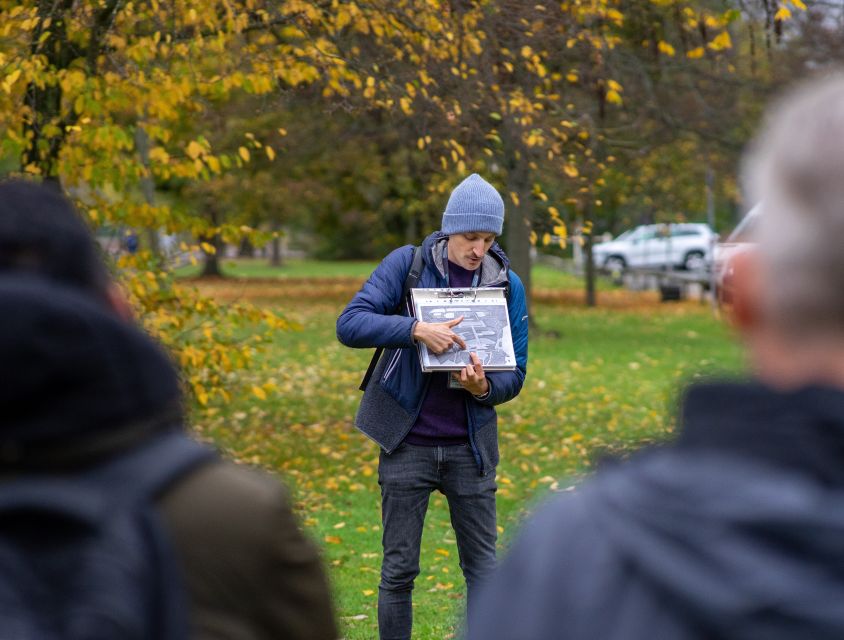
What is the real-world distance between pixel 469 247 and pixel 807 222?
3.49 metres

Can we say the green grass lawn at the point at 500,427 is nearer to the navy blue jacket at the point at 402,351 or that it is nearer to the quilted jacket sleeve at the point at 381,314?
the navy blue jacket at the point at 402,351

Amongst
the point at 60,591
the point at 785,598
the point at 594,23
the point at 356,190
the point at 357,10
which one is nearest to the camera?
the point at 785,598

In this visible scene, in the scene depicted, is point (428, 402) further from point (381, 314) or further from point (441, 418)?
point (381, 314)

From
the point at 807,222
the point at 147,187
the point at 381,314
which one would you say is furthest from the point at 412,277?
the point at 147,187

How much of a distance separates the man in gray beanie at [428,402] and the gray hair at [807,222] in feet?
10.7

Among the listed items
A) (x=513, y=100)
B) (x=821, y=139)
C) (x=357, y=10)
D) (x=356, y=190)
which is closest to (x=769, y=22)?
(x=513, y=100)

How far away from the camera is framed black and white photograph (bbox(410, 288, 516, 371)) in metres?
4.90

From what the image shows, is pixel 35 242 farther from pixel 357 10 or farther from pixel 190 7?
pixel 357 10

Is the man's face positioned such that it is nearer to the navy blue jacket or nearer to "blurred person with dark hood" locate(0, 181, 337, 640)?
the navy blue jacket

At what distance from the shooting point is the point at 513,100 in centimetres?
1002

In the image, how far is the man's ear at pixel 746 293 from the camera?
154cm

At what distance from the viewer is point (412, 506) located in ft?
16.1

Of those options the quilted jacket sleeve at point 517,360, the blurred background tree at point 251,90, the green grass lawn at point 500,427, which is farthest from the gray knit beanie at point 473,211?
the blurred background tree at point 251,90

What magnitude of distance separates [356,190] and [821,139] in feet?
108
